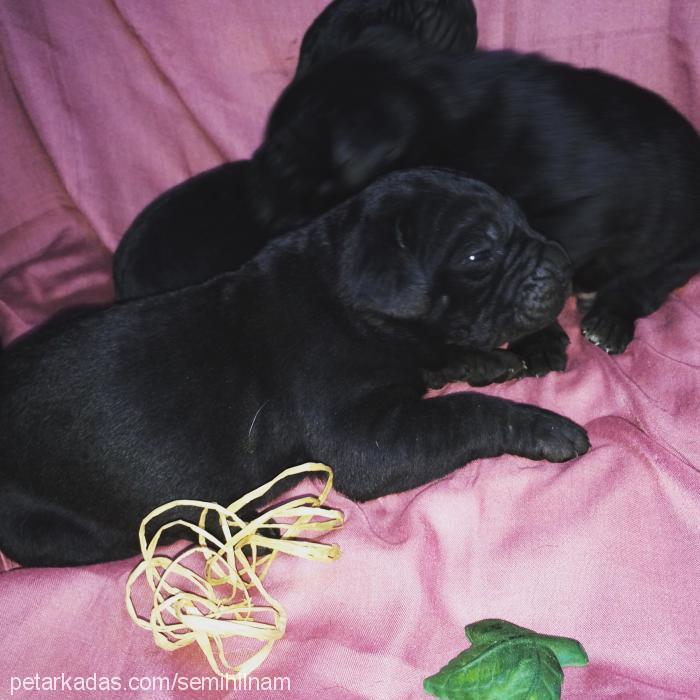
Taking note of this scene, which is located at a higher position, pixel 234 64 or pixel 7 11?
pixel 7 11

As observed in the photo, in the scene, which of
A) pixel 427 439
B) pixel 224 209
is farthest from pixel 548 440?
pixel 224 209

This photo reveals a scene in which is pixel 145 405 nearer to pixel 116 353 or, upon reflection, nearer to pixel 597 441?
pixel 116 353

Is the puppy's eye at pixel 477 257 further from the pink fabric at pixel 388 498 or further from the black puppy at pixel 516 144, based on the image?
the pink fabric at pixel 388 498

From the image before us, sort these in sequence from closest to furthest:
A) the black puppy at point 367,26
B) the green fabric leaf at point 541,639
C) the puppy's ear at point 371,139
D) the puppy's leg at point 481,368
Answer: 1. the green fabric leaf at point 541,639
2. the puppy's ear at point 371,139
3. the puppy's leg at point 481,368
4. the black puppy at point 367,26

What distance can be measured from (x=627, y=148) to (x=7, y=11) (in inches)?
81.5

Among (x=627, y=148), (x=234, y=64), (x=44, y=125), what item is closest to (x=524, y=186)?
(x=627, y=148)

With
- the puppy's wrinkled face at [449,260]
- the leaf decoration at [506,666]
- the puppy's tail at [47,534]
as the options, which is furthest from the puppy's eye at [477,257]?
the puppy's tail at [47,534]

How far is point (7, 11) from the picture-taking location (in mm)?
2885

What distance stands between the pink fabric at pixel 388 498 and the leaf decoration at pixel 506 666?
12 cm

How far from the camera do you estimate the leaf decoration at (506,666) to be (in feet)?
5.22

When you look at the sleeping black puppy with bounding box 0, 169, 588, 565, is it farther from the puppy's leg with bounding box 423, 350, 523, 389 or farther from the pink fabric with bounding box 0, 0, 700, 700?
the puppy's leg with bounding box 423, 350, 523, 389

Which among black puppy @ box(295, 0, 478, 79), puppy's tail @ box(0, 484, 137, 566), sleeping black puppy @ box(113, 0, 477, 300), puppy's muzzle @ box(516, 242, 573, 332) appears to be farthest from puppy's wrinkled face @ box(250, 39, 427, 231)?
puppy's tail @ box(0, 484, 137, 566)

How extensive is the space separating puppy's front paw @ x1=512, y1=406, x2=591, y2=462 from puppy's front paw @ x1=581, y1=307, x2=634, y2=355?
47 cm

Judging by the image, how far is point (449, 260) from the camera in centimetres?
205
